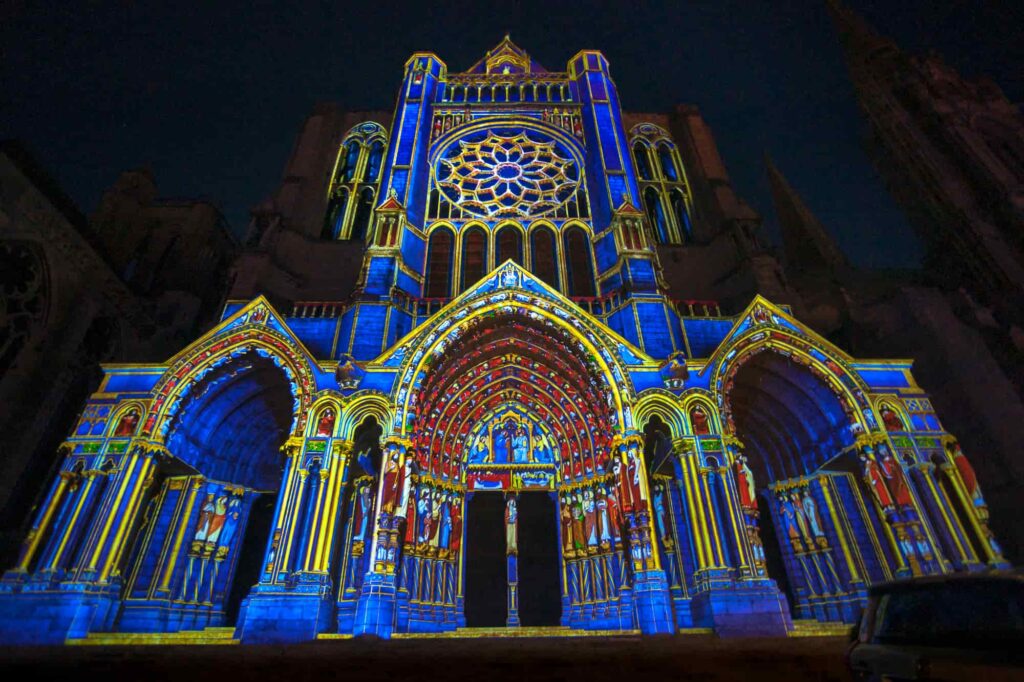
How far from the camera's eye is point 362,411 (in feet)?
34.2

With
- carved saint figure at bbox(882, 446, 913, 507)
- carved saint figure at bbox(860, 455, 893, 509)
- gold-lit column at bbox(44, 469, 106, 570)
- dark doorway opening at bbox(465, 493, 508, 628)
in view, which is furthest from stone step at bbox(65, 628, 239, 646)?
carved saint figure at bbox(882, 446, 913, 507)

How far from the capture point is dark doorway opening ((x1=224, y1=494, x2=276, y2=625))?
10.8 m

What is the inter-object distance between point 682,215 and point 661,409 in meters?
10.4

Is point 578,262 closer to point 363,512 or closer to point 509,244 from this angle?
point 509,244

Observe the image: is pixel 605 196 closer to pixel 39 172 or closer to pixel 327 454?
pixel 327 454

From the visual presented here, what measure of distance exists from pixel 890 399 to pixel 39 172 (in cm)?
2007

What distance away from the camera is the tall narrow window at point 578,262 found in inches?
600

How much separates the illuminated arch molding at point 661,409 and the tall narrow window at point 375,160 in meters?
13.8

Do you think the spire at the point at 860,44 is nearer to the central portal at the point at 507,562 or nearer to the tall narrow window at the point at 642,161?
the tall narrow window at the point at 642,161

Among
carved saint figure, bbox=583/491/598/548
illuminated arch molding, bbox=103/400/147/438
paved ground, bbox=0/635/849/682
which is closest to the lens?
paved ground, bbox=0/635/849/682

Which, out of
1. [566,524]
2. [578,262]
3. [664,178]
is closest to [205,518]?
[566,524]

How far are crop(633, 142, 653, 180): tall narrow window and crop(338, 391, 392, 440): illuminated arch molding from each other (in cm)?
1408

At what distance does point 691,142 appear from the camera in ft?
65.6

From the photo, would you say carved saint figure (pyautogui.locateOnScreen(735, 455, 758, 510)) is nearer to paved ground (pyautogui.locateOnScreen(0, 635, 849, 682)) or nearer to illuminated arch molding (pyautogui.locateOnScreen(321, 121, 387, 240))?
paved ground (pyautogui.locateOnScreen(0, 635, 849, 682))
